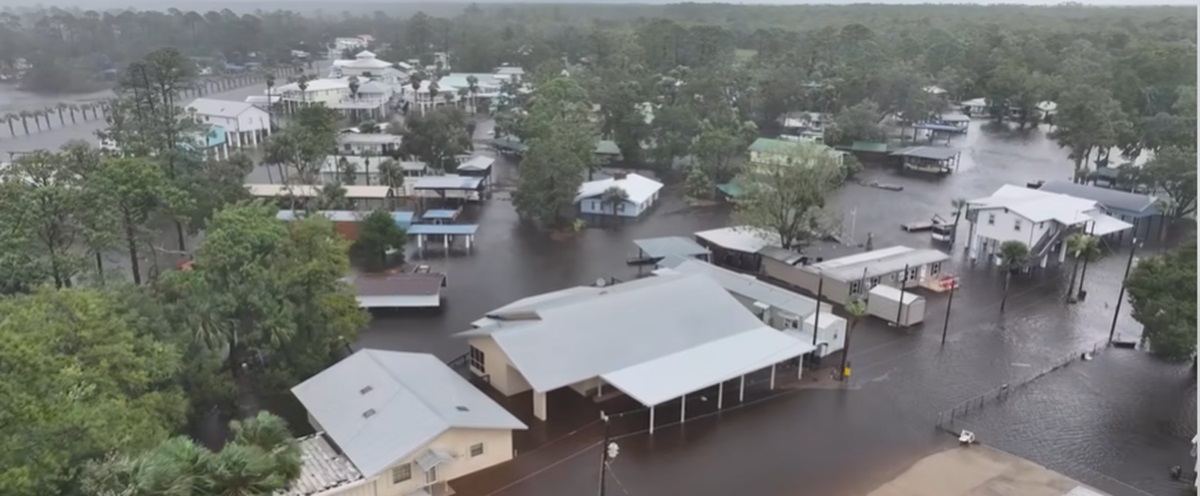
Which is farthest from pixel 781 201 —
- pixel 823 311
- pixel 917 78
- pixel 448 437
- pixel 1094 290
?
pixel 917 78

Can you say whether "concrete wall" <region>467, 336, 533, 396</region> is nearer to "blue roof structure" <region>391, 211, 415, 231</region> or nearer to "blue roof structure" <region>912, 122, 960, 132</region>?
"blue roof structure" <region>391, 211, 415, 231</region>

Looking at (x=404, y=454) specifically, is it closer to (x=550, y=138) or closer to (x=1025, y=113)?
(x=550, y=138)

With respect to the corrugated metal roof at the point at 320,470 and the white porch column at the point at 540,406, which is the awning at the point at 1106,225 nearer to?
the white porch column at the point at 540,406

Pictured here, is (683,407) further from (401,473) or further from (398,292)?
(398,292)

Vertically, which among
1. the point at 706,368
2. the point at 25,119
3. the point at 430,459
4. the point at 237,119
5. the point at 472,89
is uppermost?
the point at 472,89

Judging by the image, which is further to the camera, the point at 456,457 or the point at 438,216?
the point at 438,216

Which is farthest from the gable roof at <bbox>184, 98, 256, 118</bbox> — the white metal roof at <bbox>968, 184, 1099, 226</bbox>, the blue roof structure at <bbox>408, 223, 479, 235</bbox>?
the white metal roof at <bbox>968, 184, 1099, 226</bbox>

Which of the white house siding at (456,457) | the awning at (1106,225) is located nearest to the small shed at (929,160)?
the awning at (1106,225)

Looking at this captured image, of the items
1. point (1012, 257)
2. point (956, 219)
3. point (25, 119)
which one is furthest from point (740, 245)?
point (25, 119)
